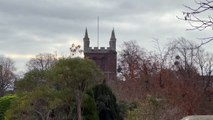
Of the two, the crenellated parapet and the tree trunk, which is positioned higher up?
the crenellated parapet

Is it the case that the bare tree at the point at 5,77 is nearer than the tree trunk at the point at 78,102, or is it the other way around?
the tree trunk at the point at 78,102

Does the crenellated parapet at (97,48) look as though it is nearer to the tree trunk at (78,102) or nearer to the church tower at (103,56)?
the church tower at (103,56)

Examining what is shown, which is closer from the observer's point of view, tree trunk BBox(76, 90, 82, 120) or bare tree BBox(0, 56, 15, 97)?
tree trunk BBox(76, 90, 82, 120)

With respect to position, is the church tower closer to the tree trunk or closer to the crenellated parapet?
the crenellated parapet

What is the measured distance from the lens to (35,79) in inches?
1224

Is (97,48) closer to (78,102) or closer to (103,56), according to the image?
(103,56)

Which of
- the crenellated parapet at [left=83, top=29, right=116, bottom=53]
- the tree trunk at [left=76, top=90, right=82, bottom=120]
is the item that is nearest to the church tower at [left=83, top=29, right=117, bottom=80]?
the crenellated parapet at [left=83, top=29, right=116, bottom=53]

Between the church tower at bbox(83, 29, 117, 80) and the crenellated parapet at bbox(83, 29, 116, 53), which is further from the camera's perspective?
the crenellated parapet at bbox(83, 29, 116, 53)

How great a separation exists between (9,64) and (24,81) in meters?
53.5

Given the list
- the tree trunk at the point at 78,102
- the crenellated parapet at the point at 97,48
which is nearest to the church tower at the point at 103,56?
the crenellated parapet at the point at 97,48

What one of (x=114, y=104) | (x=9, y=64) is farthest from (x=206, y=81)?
(x=9, y=64)

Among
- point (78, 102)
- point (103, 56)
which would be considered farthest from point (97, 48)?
point (78, 102)

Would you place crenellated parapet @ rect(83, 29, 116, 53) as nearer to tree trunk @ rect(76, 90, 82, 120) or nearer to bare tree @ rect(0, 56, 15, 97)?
bare tree @ rect(0, 56, 15, 97)

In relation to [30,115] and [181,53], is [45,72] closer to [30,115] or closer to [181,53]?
[30,115]
